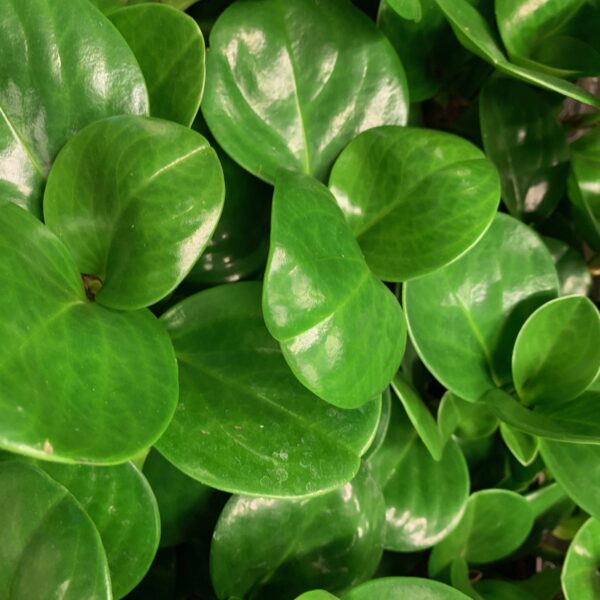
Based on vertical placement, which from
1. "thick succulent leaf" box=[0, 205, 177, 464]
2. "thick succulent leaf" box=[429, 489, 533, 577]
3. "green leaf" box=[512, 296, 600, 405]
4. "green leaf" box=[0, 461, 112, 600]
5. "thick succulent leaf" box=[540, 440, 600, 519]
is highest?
"thick succulent leaf" box=[0, 205, 177, 464]

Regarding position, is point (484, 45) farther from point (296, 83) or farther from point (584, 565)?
point (584, 565)

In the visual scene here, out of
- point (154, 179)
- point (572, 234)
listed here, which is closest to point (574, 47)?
point (572, 234)

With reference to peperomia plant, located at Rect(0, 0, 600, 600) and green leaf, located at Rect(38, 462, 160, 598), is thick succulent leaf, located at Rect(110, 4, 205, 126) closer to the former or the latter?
peperomia plant, located at Rect(0, 0, 600, 600)

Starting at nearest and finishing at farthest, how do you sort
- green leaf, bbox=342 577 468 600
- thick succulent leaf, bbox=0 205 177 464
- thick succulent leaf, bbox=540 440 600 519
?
thick succulent leaf, bbox=0 205 177 464, green leaf, bbox=342 577 468 600, thick succulent leaf, bbox=540 440 600 519

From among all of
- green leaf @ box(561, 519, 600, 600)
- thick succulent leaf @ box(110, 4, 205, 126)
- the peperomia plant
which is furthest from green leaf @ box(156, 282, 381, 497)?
green leaf @ box(561, 519, 600, 600)

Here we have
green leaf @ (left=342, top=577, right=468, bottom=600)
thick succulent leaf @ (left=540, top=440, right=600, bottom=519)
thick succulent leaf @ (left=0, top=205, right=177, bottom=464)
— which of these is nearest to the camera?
thick succulent leaf @ (left=0, top=205, right=177, bottom=464)

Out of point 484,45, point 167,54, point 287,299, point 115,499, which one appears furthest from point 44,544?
point 484,45
